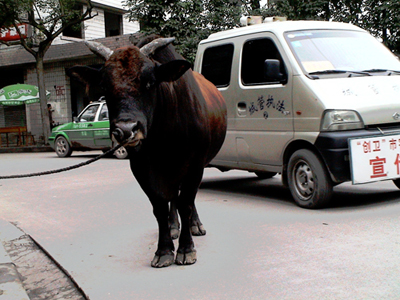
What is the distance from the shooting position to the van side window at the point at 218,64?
8.12 metres

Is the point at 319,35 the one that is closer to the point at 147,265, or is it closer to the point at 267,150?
the point at 267,150

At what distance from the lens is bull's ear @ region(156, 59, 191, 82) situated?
391cm

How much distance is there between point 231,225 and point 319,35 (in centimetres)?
288

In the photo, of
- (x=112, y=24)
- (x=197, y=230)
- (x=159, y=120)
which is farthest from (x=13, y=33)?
(x=159, y=120)

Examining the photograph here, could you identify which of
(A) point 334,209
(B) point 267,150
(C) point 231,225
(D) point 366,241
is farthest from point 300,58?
(D) point 366,241

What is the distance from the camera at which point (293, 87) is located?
6.76 metres

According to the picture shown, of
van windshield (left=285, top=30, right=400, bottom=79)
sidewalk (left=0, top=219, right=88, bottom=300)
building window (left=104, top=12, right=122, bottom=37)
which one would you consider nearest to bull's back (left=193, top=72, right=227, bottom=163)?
van windshield (left=285, top=30, right=400, bottom=79)

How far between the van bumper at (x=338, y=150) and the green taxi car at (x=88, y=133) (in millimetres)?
10066

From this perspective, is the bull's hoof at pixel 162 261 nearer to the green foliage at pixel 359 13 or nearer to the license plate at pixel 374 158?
the license plate at pixel 374 158

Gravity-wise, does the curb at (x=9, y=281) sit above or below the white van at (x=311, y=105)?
below

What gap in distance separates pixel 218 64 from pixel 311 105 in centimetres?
232

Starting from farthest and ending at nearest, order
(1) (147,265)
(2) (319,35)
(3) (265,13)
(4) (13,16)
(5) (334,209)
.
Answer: (4) (13,16), (3) (265,13), (2) (319,35), (5) (334,209), (1) (147,265)

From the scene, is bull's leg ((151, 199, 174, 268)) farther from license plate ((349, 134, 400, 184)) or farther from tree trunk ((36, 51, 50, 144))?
tree trunk ((36, 51, 50, 144))

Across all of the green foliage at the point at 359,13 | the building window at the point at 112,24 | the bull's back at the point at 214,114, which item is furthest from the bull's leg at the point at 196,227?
the building window at the point at 112,24
